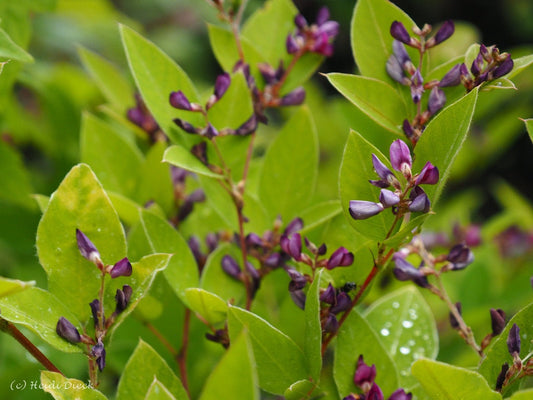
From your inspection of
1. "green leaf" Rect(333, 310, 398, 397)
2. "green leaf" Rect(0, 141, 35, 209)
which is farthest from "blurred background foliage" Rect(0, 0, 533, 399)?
"green leaf" Rect(333, 310, 398, 397)

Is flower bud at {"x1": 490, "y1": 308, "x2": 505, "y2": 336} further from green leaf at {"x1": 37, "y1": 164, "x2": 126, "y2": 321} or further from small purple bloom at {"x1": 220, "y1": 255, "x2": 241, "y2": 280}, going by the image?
green leaf at {"x1": 37, "y1": 164, "x2": 126, "y2": 321}

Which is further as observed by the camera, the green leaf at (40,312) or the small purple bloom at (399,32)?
the small purple bloom at (399,32)

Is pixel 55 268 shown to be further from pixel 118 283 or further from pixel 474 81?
pixel 474 81

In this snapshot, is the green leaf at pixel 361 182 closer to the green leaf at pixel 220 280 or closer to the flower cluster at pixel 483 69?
the flower cluster at pixel 483 69

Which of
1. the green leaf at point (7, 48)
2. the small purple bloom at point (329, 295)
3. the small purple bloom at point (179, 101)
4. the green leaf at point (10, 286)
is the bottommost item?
the small purple bloom at point (329, 295)

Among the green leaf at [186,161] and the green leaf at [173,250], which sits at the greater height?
the green leaf at [186,161]

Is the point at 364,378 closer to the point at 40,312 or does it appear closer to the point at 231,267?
the point at 231,267

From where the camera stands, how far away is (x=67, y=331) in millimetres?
780

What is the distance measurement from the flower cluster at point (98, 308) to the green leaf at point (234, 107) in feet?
1.00

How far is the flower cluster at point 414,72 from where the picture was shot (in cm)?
88

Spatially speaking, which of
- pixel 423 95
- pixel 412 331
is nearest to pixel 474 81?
pixel 423 95

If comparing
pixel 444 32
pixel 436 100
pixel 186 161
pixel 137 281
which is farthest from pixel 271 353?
pixel 444 32

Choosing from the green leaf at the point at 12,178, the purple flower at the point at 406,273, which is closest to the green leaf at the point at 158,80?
the purple flower at the point at 406,273

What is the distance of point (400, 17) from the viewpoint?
3.02 feet
